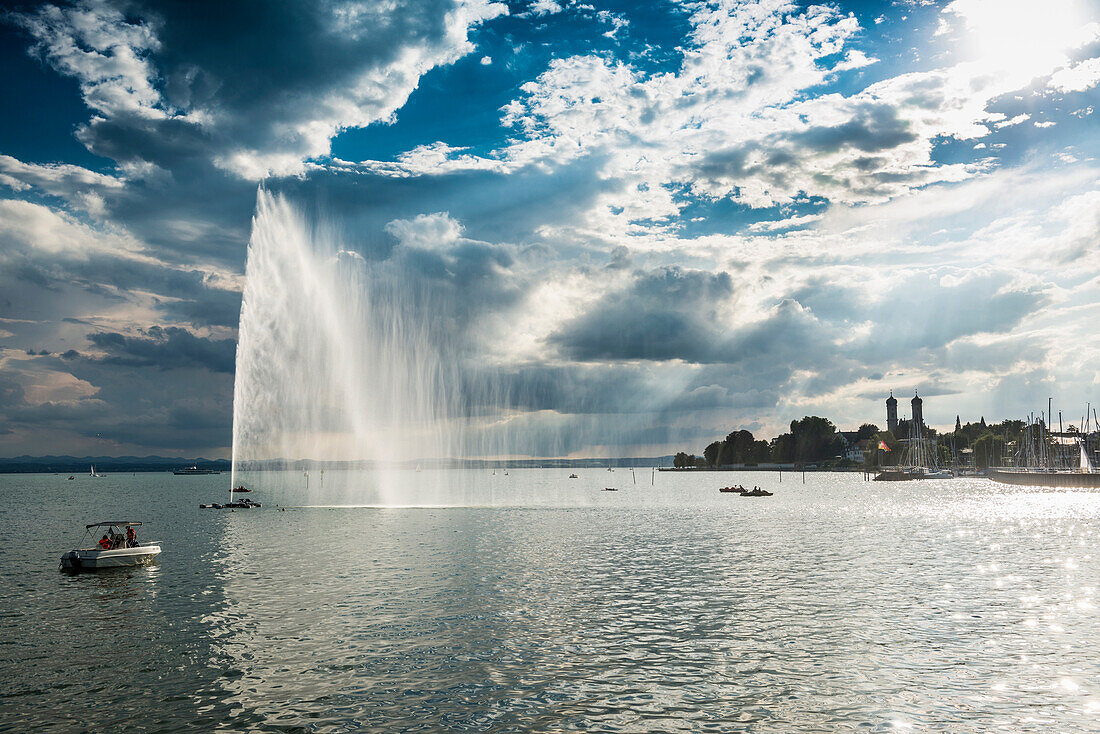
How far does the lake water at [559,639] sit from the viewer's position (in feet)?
83.7

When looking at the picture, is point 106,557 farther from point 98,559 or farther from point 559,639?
point 559,639

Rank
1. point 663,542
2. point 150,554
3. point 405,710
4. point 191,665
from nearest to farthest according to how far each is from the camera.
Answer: point 405,710, point 191,665, point 150,554, point 663,542

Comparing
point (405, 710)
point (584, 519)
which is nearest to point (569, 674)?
point (405, 710)

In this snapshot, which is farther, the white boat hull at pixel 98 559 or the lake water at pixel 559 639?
the white boat hull at pixel 98 559

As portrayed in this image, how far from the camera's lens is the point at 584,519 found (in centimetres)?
11819

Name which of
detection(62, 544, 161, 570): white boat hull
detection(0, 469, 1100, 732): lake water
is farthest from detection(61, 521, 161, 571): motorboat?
detection(0, 469, 1100, 732): lake water

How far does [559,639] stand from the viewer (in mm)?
36000

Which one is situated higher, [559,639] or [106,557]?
[106,557]

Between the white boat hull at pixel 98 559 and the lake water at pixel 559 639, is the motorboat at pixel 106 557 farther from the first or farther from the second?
the lake water at pixel 559 639

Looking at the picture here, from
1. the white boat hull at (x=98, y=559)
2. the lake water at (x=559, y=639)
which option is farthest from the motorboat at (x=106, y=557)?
the lake water at (x=559, y=639)

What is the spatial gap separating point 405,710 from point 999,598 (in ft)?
129

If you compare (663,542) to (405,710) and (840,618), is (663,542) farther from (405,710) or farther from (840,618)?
(405,710)

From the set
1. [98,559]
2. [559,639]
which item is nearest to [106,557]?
[98,559]

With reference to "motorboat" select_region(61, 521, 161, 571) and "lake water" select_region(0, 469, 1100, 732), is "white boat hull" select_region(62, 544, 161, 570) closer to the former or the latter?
"motorboat" select_region(61, 521, 161, 571)
